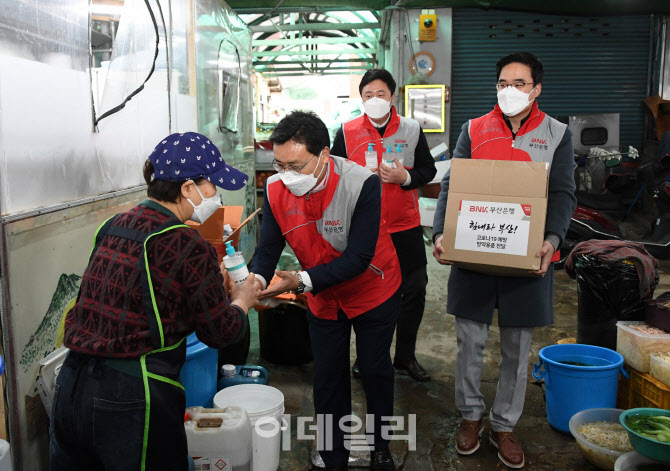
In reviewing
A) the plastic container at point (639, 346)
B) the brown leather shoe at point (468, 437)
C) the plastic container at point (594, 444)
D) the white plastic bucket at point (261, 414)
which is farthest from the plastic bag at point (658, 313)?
the white plastic bucket at point (261, 414)

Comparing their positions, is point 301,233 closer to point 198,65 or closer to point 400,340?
point 400,340

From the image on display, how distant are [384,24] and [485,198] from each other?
266 inches

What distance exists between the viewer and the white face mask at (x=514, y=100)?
2713 mm

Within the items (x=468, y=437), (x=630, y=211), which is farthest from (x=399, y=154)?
(x=630, y=211)

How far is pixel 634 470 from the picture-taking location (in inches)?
95.1

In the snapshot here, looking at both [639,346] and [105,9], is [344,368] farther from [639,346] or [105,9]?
[105,9]

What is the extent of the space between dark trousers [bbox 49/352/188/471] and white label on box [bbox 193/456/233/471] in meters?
0.71

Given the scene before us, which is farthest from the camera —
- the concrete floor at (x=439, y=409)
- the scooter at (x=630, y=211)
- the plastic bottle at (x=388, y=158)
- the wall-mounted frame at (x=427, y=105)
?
the wall-mounted frame at (x=427, y=105)

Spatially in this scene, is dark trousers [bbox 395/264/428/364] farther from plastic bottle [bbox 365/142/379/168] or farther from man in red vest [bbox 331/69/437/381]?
plastic bottle [bbox 365/142/379/168]

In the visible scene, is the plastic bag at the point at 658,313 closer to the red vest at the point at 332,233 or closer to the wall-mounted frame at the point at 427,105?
the red vest at the point at 332,233

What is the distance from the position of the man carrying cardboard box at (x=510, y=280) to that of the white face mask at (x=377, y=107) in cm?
69

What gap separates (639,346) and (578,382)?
0.40m

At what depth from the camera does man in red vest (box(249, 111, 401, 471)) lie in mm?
2361

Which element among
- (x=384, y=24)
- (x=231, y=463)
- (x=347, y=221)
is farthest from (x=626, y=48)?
(x=231, y=463)
